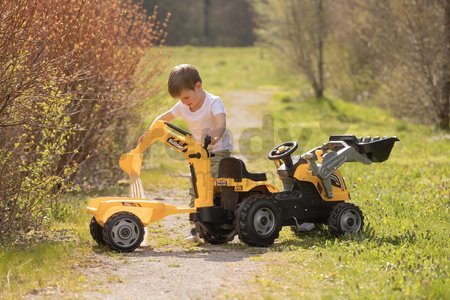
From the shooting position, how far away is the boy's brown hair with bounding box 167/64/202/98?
26.9ft

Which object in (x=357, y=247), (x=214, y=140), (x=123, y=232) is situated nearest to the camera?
(x=357, y=247)

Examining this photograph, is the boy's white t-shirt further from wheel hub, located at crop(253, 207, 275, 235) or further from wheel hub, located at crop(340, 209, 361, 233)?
wheel hub, located at crop(340, 209, 361, 233)

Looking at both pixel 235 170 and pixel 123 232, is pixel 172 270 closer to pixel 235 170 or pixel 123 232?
pixel 123 232

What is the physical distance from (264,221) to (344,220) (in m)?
0.87

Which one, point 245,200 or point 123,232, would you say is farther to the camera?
point 245,200

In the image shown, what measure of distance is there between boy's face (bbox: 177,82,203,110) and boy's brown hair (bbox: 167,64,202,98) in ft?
0.13

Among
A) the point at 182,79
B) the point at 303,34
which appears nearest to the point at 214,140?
the point at 182,79

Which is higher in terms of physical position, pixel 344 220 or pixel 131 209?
pixel 131 209

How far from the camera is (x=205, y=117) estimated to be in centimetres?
846

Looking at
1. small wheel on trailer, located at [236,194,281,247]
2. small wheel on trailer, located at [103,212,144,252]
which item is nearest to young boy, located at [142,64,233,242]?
small wheel on trailer, located at [236,194,281,247]

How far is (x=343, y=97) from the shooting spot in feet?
111

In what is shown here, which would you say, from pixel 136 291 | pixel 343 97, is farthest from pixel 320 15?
pixel 136 291

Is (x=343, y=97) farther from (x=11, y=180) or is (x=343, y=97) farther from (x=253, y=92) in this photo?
(x=11, y=180)

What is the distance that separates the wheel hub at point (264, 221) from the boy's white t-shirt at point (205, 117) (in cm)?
90
